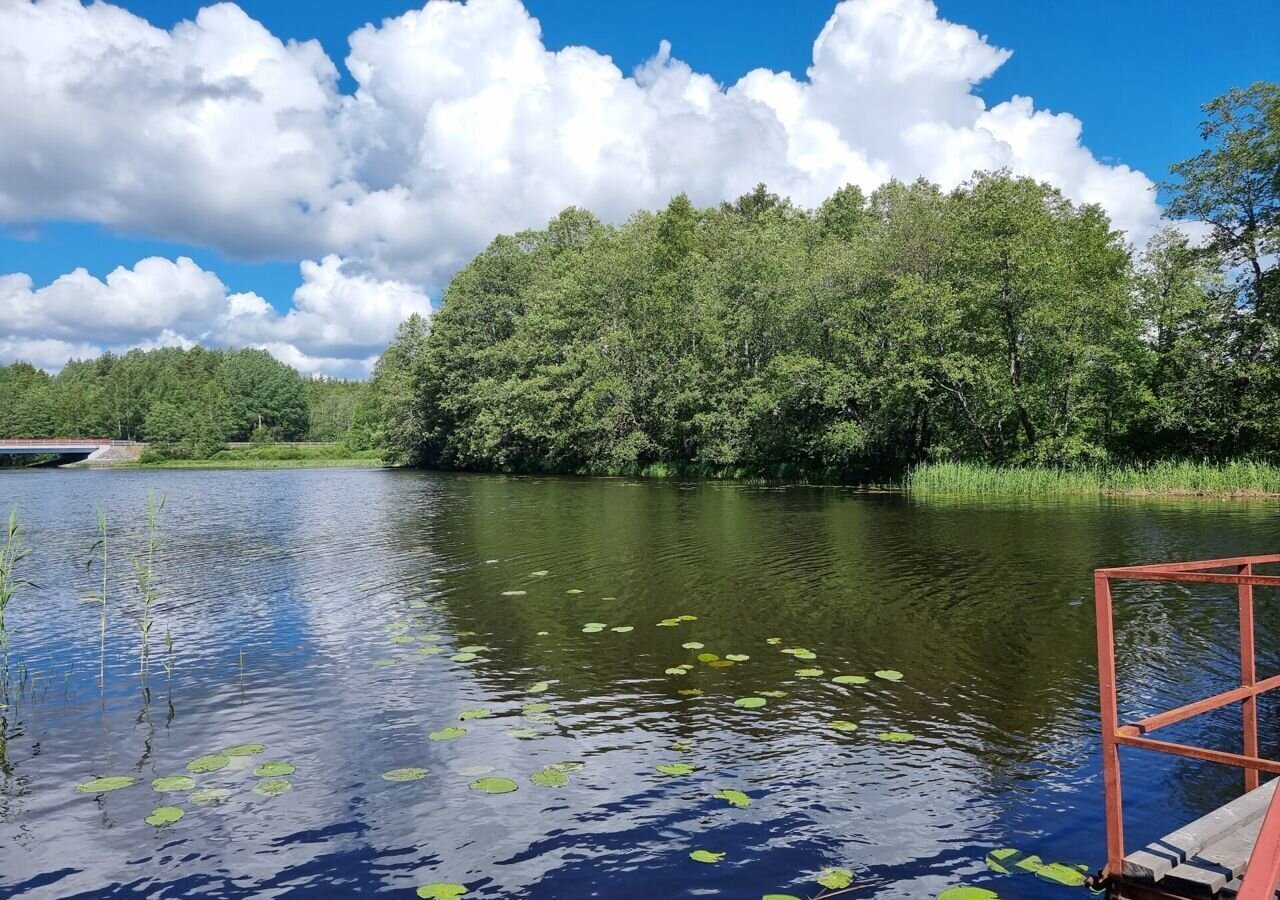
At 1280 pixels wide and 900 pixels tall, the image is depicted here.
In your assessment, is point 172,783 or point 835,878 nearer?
point 835,878

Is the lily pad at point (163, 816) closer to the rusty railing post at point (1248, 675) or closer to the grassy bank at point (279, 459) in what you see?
the rusty railing post at point (1248, 675)

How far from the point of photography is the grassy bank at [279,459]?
105875mm

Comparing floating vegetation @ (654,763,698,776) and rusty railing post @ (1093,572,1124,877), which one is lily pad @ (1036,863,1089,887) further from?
floating vegetation @ (654,763,698,776)

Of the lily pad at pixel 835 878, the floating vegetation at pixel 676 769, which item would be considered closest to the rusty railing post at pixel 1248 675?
the lily pad at pixel 835 878

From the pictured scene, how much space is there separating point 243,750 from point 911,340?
4200 cm

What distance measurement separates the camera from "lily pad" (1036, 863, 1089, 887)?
596cm

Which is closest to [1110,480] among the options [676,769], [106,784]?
[676,769]

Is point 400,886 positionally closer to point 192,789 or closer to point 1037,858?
point 192,789

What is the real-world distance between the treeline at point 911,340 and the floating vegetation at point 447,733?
38704 millimetres

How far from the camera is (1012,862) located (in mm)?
6297

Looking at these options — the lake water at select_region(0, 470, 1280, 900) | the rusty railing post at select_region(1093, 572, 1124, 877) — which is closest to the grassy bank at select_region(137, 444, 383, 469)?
the lake water at select_region(0, 470, 1280, 900)

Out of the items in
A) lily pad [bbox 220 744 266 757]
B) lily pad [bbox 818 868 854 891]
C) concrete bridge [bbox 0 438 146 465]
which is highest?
concrete bridge [bbox 0 438 146 465]

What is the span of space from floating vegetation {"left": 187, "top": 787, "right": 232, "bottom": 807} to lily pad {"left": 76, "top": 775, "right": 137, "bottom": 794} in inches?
34.5

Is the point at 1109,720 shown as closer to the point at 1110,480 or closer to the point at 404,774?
the point at 404,774
